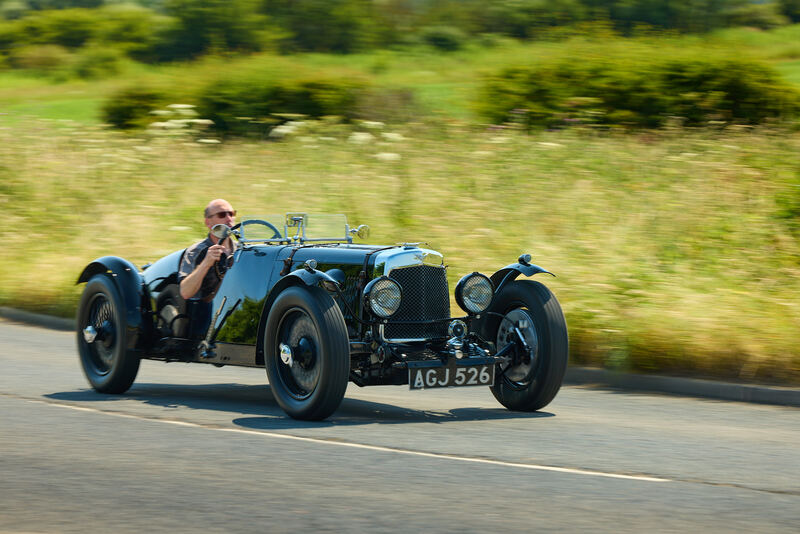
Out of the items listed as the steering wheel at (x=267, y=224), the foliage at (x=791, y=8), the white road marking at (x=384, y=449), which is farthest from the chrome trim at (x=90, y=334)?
the foliage at (x=791, y=8)

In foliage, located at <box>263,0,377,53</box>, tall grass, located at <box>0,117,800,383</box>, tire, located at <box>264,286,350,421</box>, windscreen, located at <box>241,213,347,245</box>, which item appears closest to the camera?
tire, located at <box>264,286,350,421</box>

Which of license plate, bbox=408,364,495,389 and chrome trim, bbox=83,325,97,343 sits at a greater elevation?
chrome trim, bbox=83,325,97,343

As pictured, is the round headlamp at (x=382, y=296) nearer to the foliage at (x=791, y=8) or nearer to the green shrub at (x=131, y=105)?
the green shrub at (x=131, y=105)


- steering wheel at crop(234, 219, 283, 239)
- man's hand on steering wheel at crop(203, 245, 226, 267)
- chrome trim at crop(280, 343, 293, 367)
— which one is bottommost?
chrome trim at crop(280, 343, 293, 367)

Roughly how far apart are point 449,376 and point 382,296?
29.5 inches

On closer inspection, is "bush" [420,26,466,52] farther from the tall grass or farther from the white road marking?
the white road marking

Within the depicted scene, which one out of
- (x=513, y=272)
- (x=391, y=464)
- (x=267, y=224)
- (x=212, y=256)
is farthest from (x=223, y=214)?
(x=391, y=464)

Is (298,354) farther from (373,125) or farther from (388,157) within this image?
(373,125)

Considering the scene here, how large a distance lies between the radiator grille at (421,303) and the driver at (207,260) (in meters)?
1.58

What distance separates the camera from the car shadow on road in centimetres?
867

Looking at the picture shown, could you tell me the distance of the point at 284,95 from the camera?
29.4m

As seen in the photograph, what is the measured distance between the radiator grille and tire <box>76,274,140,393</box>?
2.39 metres

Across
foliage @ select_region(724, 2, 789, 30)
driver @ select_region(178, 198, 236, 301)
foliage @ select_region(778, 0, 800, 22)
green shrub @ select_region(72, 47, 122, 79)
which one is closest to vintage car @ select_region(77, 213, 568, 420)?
driver @ select_region(178, 198, 236, 301)

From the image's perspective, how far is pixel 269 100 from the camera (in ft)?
96.9
